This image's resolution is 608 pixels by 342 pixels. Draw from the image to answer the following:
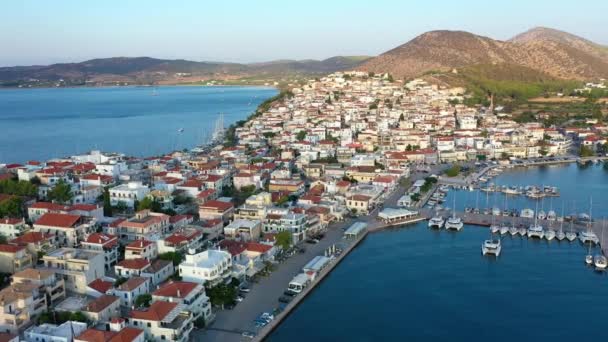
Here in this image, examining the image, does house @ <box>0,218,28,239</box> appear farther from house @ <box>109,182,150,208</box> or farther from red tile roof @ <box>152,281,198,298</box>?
red tile roof @ <box>152,281,198,298</box>

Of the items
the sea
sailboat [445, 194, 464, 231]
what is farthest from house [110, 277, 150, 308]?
sailboat [445, 194, 464, 231]

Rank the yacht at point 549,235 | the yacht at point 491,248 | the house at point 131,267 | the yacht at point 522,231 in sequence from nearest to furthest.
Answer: the house at point 131,267 → the yacht at point 491,248 → the yacht at point 549,235 → the yacht at point 522,231

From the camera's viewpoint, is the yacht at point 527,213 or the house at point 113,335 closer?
the house at point 113,335

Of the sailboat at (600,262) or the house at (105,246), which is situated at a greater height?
the house at (105,246)

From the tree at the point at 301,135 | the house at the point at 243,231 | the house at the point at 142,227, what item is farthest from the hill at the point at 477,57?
the house at the point at 142,227

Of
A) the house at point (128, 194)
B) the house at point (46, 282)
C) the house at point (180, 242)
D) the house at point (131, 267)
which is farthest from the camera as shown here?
the house at point (128, 194)

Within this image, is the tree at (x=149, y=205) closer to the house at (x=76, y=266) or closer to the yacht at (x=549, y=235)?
the house at (x=76, y=266)

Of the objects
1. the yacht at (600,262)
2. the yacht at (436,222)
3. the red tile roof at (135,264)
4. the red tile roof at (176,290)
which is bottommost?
the yacht at (600,262)

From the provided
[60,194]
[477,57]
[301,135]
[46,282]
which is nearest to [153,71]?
[477,57]
